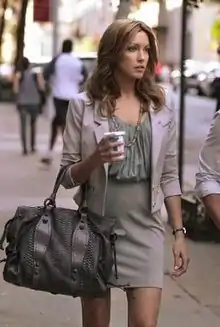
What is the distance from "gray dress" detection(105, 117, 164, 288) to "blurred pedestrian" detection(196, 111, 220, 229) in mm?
219

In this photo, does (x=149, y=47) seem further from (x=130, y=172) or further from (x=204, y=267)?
(x=204, y=267)

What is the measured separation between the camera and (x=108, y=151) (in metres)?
3.33

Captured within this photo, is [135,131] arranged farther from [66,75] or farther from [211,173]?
[66,75]

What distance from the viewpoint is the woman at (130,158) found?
3715 mm

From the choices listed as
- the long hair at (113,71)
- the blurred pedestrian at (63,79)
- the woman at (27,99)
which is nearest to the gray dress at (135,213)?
the long hair at (113,71)

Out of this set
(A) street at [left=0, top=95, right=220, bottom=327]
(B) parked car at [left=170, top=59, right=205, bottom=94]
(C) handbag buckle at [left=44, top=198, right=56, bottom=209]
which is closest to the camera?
(C) handbag buckle at [left=44, top=198, right=56, bottom=209]

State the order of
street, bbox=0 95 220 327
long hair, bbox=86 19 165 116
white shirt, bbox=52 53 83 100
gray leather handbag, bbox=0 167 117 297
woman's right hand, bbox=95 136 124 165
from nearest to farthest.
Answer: woman's right hand, bbox=95 136 124 165
gray leather handbag, bbox=0 167 117 297
long hair, bbox=86 19 165 116
street, bbox=0 95 220 327
white shirt, bbox=52 53 83 100

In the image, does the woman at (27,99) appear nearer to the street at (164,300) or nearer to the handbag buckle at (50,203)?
the street at (164,300)

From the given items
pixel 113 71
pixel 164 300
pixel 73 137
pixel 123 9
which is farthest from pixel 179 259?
pixel 123 9

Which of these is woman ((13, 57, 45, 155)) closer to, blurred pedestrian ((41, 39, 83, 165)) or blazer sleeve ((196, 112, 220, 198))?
blurred pedestrian ((41, 39, 83, 165))

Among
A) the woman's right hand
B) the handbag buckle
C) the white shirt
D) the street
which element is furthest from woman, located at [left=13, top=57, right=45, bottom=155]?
the woman's right hand

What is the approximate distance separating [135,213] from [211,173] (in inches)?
13.7

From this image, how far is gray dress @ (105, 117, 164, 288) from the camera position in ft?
12.2

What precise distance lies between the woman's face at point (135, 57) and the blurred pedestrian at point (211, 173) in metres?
0.37
